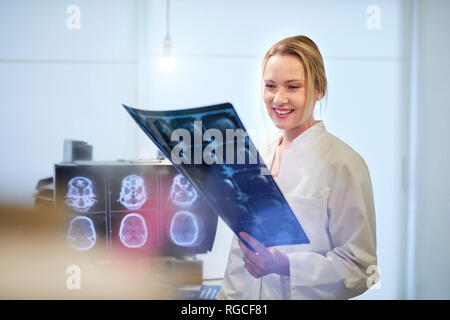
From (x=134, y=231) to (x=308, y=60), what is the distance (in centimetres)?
73

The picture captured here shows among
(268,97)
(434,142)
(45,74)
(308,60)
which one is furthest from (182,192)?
(434,142)

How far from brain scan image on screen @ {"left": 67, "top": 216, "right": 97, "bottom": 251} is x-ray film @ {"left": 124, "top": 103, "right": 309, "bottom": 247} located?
1.42ft

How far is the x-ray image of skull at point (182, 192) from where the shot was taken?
3.40 ft

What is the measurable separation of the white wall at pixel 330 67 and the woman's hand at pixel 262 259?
292 mm

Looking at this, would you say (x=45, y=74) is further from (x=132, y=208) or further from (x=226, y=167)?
(x=226, y=167)

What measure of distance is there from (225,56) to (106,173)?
59 cm

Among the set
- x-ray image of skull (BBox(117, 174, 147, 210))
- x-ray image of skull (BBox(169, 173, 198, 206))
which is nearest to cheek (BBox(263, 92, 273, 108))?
x-ray image of skull (BBox(169, 173, 198, 206))

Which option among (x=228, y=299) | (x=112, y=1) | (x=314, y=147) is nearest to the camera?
(x=314, y=147)

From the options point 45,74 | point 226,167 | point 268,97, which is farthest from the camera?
point 45,74

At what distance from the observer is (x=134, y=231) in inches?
40.9

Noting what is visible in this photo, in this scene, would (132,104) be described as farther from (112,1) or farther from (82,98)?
(112,1)

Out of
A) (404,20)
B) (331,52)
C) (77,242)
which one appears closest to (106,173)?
(77,242)

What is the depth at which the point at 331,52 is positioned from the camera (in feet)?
3.76

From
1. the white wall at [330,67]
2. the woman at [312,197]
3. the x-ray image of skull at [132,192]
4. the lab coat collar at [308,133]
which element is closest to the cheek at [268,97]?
the woman at [312,197]
